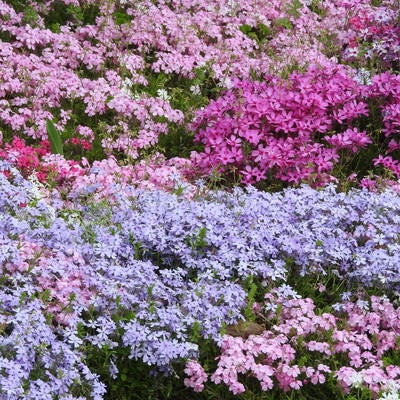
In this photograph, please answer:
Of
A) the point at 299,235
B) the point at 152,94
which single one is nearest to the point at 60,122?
the point at 152,94

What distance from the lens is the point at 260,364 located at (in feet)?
16.0

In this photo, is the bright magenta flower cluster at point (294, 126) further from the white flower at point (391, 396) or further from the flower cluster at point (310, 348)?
the white flower at point (391, 396)

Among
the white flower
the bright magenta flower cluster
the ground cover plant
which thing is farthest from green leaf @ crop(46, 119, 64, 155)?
the white flower

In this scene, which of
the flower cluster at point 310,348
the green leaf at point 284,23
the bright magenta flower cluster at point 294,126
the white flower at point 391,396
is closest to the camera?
the white flower at point 391,396

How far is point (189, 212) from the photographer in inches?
227

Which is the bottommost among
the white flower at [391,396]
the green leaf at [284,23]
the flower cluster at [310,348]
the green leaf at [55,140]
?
the green leaf at [55,140]

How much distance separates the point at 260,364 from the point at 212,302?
0.54m

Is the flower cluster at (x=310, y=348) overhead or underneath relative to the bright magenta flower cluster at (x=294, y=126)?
underneath

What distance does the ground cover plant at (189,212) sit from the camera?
4.87 meters

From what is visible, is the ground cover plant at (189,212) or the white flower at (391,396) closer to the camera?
the white flower at (391,396)

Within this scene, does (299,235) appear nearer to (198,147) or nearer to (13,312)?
(13,312)

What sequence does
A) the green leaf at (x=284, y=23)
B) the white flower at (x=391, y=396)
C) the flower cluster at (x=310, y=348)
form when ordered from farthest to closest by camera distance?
1. the green leaf at (x=284, y=23)
2. the flower cluster at (x=310, y=348)
3. the white flower at (x=391, y=396)

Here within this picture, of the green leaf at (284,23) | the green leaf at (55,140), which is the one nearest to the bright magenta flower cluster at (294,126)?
the green leaf at (55,140)

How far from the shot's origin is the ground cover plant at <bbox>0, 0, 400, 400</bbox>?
4.87 m
